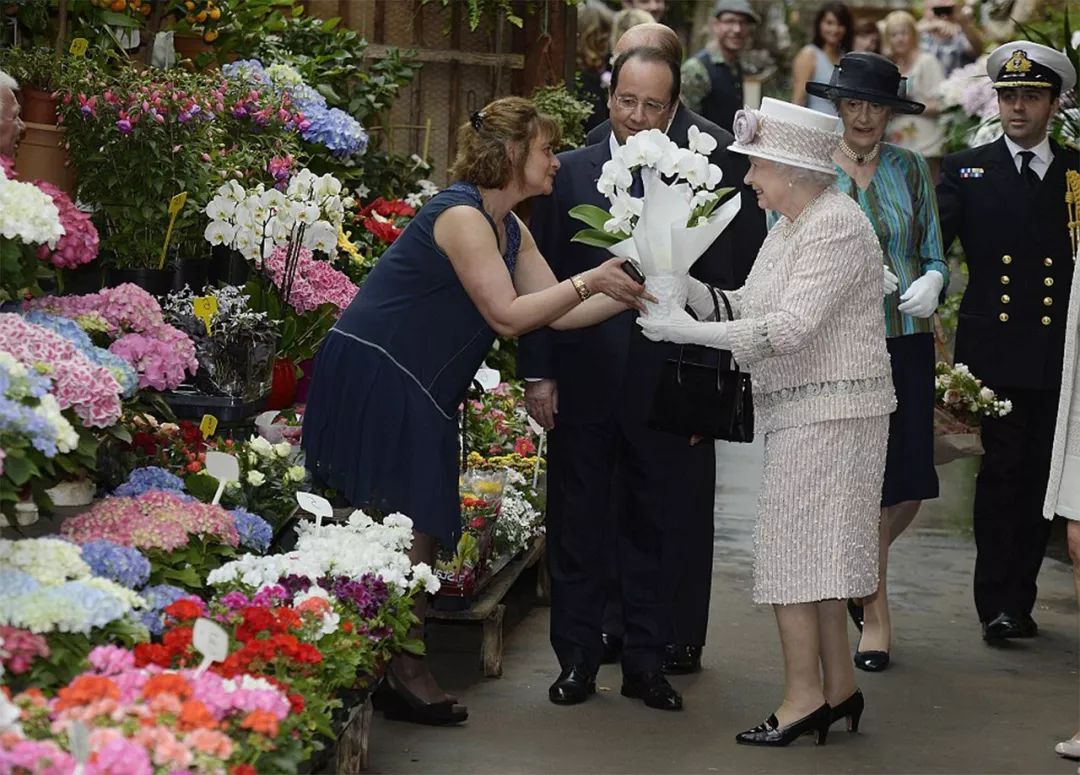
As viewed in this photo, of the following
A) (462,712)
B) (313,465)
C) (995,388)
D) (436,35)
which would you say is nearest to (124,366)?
(313,465)

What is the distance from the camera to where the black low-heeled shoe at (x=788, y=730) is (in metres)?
4.75

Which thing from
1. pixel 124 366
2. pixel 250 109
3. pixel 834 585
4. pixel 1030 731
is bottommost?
pixel 1030 731

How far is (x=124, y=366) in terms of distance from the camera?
407 centimetres

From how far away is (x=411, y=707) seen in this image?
4906 millimetres

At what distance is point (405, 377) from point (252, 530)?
60 centimetres

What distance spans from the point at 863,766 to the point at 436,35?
4.21 meters

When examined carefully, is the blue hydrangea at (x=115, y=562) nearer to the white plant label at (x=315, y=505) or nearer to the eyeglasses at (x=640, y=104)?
the white plant label at (x=315, y=505)

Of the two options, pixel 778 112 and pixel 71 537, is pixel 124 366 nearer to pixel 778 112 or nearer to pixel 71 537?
pixel 71 537

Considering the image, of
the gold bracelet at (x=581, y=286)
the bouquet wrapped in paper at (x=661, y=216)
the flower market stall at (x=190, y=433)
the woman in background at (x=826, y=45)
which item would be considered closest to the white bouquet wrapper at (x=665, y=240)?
the bouquet wrapped in paper at (x=661, y=216)

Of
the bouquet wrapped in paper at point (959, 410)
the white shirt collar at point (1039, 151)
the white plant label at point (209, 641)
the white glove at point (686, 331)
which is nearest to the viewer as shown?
the white plant label at point (209, 641)

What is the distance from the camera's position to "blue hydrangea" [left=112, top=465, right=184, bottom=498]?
4.33 metres

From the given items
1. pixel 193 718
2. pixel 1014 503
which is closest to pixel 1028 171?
pixel 1014 503

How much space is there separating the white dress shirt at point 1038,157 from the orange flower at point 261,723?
3871 millimetres

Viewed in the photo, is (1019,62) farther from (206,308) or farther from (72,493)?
(72,493)
